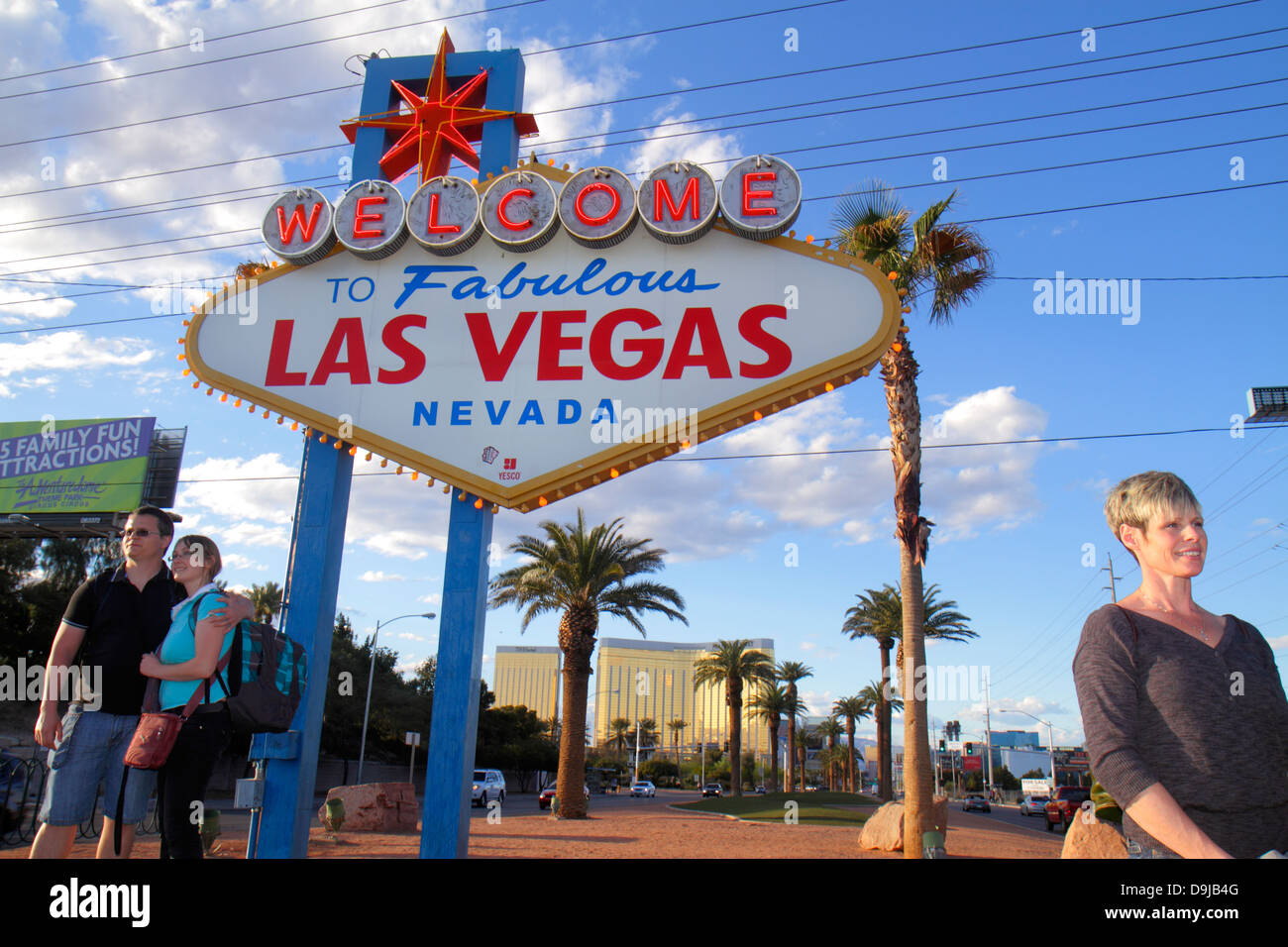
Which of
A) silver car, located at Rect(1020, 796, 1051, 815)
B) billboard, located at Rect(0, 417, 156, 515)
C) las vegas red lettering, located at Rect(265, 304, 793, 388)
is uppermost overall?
billboard, located at Rect(0, 417, 156, 515)

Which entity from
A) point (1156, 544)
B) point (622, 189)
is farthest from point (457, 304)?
point (1156, 544)

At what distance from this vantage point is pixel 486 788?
33.2 meters

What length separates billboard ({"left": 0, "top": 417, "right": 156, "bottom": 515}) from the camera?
31.8 m

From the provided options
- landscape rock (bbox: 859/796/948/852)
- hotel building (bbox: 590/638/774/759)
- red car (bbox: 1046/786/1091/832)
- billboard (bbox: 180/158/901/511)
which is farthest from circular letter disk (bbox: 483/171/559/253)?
hotel building (bbox: 590/638/774/759)

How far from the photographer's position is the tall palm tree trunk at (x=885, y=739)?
3712cm

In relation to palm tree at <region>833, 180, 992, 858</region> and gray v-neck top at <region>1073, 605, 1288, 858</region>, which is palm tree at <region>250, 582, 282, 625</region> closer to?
palm tree at <region>833, 180, 992, 858</region>

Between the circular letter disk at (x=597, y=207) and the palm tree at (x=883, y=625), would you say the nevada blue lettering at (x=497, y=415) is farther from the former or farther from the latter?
the palm tree at (x=883, y=625)

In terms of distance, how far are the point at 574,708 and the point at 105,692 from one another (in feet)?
67.4

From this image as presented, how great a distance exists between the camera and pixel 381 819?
1706cm

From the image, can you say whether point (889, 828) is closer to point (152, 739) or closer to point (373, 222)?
point (373, 222)
